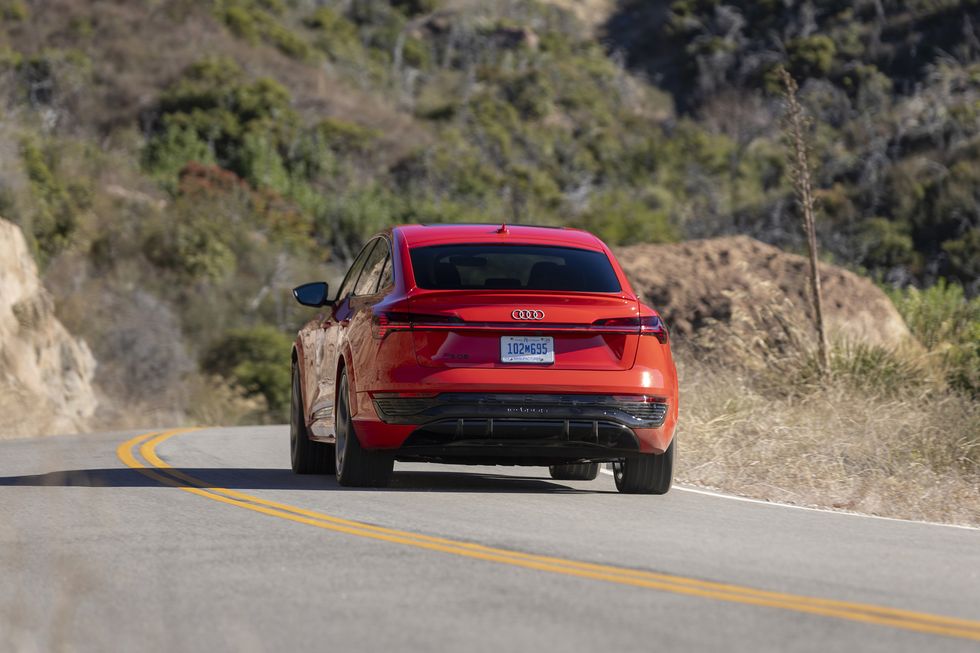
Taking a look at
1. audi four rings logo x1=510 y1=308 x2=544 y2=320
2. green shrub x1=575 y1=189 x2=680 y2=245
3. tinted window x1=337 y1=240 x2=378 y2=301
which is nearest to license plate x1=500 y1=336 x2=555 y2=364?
audi four rings logo x1=510 y1=308 x2=544 y2=320

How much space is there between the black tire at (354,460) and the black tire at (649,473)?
1.59m

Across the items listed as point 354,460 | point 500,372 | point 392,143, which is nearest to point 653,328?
point 500,372

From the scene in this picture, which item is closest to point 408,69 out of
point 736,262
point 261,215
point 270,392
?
point 261,215

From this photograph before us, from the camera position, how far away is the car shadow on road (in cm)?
1141

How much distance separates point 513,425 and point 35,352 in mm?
20426

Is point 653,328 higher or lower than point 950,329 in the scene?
higher

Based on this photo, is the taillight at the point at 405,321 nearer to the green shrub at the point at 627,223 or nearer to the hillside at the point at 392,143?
the hillside at the point at 392,143

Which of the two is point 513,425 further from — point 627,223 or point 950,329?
point 627,223

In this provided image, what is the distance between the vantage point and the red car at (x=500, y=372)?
10172mm

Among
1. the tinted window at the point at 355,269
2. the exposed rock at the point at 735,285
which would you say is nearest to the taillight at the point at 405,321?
the tinted window at the point at 355,269

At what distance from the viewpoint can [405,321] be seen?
10.2m

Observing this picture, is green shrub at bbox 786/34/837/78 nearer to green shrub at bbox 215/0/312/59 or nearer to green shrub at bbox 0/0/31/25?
green shrub at bbox 215/0/312/59

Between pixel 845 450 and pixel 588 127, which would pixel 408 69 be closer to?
pixel 588 127

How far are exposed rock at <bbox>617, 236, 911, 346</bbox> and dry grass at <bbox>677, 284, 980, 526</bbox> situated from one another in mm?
1218
